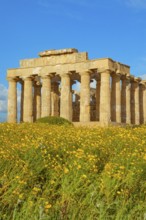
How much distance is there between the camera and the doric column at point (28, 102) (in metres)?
46.4

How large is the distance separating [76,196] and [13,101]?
40551 millimetres

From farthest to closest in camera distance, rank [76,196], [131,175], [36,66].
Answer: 1. [36,66]
2. [131,175]
3. [76,196]

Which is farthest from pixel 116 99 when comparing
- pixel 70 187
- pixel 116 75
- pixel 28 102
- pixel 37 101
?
pixel 70 187

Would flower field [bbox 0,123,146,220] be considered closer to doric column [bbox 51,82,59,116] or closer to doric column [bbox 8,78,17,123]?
doric column [bbox 8,78,17,123]

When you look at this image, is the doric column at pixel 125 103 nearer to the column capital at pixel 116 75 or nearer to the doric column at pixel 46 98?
the column capital at pixel 116 75

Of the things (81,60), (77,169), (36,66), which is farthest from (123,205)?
(36,66)

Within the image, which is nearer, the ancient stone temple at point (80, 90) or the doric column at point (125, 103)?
the ancient stone temple at point (80, 90)

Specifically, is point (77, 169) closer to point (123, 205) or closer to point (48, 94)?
point (123, 205)

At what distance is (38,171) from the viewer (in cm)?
922

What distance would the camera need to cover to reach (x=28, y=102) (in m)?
46.6

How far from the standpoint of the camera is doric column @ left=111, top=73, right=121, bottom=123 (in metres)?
42.7

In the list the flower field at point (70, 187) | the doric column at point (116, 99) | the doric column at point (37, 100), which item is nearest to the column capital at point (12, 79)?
the doric column at point (37, 100)

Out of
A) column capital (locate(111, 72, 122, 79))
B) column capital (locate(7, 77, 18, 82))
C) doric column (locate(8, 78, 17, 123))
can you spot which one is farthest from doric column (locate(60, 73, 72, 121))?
column capital (locate(7, 77, 18, 82))

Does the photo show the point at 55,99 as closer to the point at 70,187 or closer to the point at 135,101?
the point at 135,101
